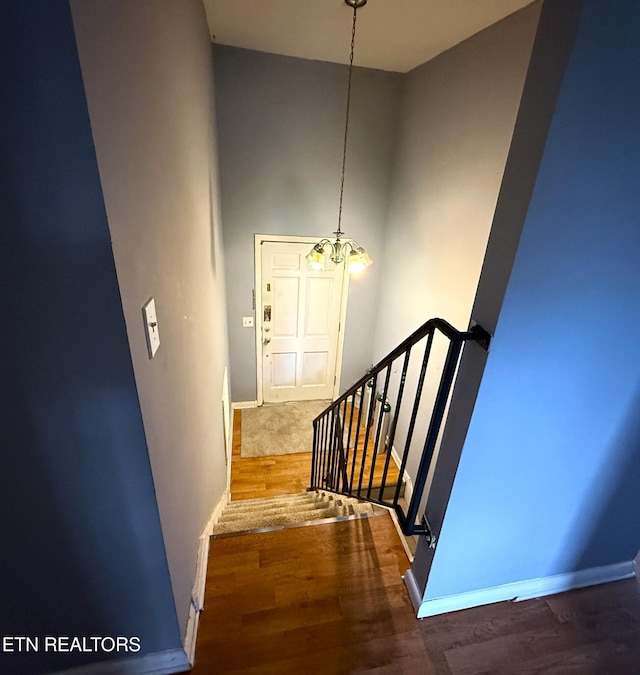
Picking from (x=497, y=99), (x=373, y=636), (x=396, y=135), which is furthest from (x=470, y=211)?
(x=373, y=636)

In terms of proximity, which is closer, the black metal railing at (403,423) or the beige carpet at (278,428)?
the black metal railing at (403,423)

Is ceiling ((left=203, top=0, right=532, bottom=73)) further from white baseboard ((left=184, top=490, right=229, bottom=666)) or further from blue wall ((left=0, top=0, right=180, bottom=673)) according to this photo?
white baseboard ((left=184, top=490, right=229, bottom=666))

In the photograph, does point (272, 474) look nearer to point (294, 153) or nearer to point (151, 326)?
point (151, 326)

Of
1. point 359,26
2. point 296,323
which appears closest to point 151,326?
point 359,26

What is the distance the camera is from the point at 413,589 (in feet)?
4.79

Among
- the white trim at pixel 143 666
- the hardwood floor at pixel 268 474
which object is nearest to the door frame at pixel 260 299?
the hardwood floor at pixel 268 474

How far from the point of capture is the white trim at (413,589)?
4.66 ft

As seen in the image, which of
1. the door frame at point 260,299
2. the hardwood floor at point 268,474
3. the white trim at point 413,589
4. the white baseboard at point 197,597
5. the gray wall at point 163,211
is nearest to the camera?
the gray wall at point 163,211

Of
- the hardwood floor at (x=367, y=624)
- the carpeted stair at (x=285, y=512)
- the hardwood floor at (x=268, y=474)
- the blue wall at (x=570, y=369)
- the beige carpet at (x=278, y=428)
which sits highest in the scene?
the blue wall at (x=570, y=369)

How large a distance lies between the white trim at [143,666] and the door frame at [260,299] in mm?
3167

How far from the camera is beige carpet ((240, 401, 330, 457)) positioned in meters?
3.94

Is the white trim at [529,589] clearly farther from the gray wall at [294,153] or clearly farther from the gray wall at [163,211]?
the gray wall at [294,153]

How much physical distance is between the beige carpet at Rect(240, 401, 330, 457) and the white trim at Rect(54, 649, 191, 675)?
2.63 m

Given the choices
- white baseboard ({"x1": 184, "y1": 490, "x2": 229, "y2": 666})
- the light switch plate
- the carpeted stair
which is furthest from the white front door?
the light switch plate
